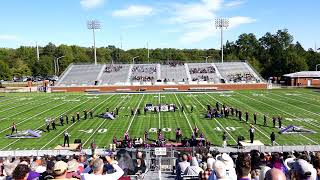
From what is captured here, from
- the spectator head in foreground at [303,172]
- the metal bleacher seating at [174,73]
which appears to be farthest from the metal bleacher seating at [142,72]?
the spectator head in foreground at [303,172]

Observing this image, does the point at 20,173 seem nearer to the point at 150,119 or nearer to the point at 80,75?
the point at 150,119

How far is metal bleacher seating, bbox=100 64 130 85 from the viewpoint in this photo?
7588cm

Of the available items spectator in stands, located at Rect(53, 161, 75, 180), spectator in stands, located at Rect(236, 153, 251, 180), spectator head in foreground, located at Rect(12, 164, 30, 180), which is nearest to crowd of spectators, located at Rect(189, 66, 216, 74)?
spectator head in foreground, located at Rect(12, 164, 30, 180)

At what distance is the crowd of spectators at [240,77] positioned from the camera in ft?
242

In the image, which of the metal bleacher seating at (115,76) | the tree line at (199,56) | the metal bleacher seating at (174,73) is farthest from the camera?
the tree line at (199,56)

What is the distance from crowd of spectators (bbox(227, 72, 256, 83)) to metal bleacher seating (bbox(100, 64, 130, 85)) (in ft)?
62.5

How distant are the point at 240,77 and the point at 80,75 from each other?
2968 centimetres

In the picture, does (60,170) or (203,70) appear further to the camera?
(203,70)

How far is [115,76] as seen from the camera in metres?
79.6

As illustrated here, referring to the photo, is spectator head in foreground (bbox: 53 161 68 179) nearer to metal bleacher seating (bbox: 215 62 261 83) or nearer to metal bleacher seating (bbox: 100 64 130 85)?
metal bleacher seating (bbox: 215 62 261 83)

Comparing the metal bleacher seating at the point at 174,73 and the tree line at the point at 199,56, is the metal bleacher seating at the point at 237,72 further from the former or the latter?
the tree line at the point at 199,56

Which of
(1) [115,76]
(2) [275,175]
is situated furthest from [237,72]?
(2) [275,175]

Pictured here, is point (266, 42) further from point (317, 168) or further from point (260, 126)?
point (317, 168)

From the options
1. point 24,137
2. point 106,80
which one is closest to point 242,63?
point 106,80
